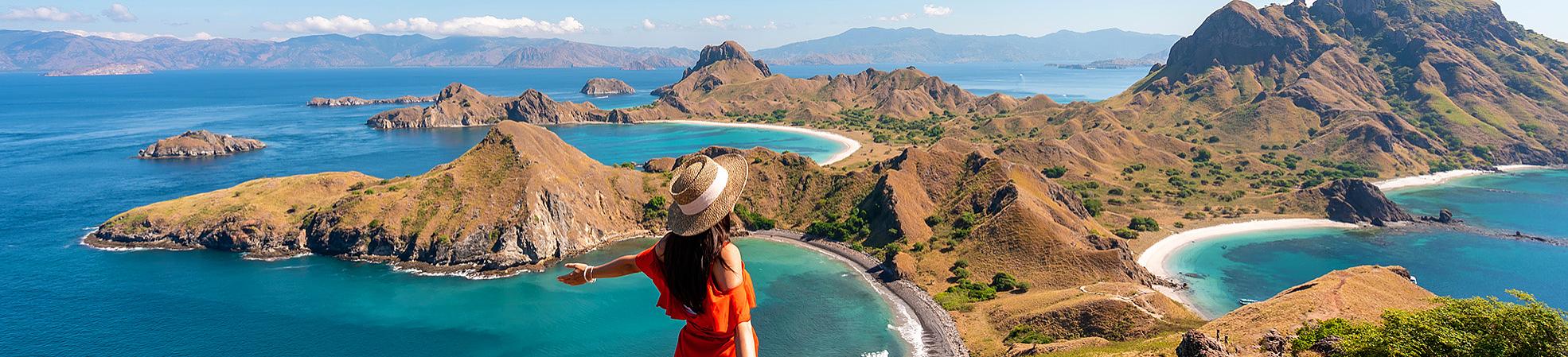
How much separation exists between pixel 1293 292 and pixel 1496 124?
502 ft

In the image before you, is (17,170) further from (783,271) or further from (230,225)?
(783,271)

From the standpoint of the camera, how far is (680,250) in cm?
460

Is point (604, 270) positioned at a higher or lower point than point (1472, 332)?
higher

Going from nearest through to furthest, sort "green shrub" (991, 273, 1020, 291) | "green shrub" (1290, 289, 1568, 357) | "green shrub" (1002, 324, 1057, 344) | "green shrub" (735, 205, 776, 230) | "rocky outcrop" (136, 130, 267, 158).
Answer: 1. "green shrub" (1290, 289, 1568, 357)
2. "green shrub" (1002, 324, 1057, 344)
3. "green shrub" (991, 273, 1020, 291)
4. "green shrub" (735, 205, 776, 230)
5. "rocky outcrop" (136, 130, 267, 158)

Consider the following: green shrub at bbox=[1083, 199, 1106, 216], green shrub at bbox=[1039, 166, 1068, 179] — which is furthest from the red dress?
green shrub at bbox=[1039, 166, 1068, 179]

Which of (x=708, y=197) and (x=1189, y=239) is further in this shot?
(x=1189, y=239)

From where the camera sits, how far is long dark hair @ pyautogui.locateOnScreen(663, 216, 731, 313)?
14.5 feet

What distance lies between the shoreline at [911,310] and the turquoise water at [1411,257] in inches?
987

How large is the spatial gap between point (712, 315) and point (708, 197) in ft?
3.19

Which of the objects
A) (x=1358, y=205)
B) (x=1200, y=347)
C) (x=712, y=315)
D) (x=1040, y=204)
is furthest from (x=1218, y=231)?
(x=712, y=315)

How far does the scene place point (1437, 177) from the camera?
4771 inches

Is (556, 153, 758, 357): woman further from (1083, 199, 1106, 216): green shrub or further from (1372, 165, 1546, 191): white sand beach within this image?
(1372, 165, 1546, 191): white sand beach

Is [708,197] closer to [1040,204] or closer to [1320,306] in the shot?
[1320,306]

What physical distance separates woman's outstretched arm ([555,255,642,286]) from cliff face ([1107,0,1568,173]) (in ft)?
514
